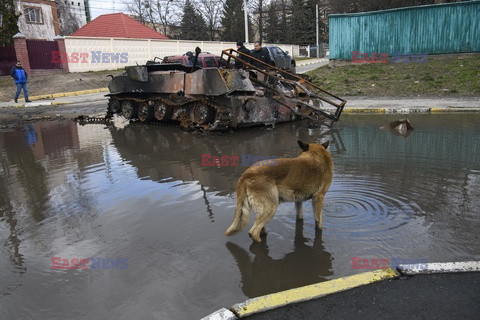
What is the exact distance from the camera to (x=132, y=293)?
330 centimetres

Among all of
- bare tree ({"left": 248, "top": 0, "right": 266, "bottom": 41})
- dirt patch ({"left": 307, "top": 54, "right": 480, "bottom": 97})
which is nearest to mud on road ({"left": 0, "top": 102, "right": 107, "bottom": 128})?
dirt patch ({"left": 307, "top": 54, "right": 480, "bottom": 97})

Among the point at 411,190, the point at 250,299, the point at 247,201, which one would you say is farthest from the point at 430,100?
the point at 250,299

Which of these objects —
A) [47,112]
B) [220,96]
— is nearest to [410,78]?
[220,96]

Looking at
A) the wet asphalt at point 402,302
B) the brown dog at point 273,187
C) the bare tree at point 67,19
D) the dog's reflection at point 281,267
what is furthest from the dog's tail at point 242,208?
the bare tree at point 67,19

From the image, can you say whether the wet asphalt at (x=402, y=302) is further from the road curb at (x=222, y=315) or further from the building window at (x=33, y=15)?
the building window at (x=33, y=15)

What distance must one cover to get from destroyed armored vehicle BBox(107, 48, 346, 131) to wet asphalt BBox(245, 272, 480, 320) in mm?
7545

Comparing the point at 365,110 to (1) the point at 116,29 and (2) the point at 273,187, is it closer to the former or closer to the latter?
(2) the point at 273,187

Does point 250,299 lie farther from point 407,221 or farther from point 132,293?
point 407,221

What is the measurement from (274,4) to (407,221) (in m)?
66.4

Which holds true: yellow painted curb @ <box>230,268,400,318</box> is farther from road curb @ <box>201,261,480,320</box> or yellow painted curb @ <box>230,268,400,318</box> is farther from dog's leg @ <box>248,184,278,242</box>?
dog's leg @ <box>248,184,278,242</box>

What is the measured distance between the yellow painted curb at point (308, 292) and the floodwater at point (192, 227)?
10.3 inches

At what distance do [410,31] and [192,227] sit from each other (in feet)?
61.0

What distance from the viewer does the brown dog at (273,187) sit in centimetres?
379

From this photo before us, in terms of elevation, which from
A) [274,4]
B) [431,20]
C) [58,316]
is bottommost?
[58,316]
